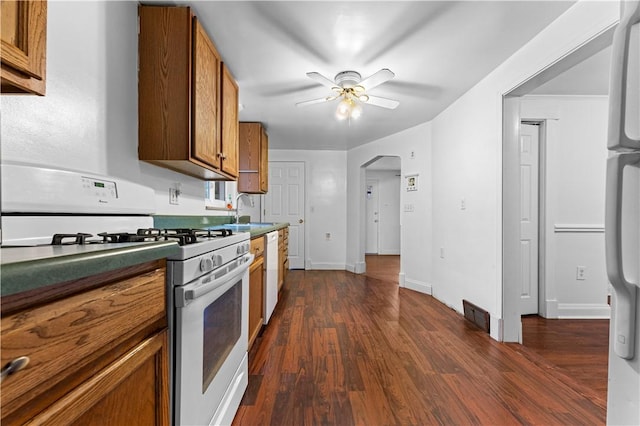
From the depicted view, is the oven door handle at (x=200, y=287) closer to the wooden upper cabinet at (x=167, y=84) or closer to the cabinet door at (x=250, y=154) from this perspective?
the wooden upper cabinet at (x=167, y=84)

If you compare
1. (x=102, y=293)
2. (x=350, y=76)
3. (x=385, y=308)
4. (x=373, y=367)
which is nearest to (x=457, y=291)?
(x=385, y=308)

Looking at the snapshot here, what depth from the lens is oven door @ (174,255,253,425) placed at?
0.85m

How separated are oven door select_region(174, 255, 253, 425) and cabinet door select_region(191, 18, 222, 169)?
2.50 ft

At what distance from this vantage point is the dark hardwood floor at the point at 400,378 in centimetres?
140

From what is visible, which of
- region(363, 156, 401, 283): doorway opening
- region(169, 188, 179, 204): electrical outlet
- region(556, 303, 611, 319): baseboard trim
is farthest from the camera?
region(363, 156, 401, 283): doorway opening

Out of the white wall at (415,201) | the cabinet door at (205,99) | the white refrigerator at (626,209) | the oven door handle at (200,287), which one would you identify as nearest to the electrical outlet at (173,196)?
the cabinet door at (205,99)

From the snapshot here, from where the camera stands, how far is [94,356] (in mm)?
557

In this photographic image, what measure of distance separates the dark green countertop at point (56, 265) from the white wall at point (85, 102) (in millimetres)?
700

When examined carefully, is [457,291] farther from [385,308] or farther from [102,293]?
[102,293]

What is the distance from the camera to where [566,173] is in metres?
2.79

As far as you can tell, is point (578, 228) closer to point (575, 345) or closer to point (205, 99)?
point (575, 345)

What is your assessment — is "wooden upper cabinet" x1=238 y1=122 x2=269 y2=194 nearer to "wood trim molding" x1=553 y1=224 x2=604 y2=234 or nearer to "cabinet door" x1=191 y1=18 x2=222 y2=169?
"cabinet door" x1=191 y1=18 x2=222 y2=169

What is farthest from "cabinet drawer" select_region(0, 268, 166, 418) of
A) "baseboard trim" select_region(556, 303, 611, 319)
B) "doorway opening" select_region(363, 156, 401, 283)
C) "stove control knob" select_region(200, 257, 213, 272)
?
"doorway opening" select_region(363, 156, 401, 283)

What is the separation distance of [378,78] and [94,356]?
2.18 meters
